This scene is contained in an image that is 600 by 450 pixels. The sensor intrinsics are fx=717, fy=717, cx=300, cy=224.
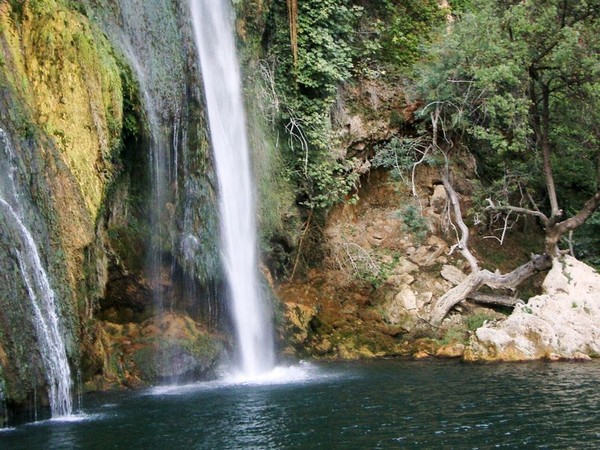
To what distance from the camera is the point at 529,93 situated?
62.6 ft

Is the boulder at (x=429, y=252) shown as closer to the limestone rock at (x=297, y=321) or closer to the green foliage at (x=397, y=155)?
the green foliage at (x=397, y=155)

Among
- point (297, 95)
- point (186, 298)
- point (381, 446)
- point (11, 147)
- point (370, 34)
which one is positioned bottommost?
point (381, 446)

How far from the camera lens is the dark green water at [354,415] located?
878cm

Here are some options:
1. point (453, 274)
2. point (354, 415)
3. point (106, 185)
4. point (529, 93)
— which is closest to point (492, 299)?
point (453, 274)

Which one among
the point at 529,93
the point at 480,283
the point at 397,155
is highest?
the point at 529,93

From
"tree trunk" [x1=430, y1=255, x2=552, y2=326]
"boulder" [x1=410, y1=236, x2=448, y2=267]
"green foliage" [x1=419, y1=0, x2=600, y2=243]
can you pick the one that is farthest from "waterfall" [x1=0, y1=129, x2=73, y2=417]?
"boulder" [x1=410, y1=236, x2=448, y2=267]

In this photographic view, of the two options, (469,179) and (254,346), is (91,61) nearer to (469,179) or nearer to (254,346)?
(254,346)

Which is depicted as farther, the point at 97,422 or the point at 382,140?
the point at 382,140

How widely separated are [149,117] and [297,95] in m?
6.11

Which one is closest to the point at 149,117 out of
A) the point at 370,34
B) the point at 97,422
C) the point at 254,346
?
the point at 254,346

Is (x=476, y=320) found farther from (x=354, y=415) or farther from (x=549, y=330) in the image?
(x=354, y=415)

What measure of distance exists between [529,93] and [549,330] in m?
→ 6.63

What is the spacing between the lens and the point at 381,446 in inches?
336

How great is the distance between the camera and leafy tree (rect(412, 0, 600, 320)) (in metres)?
17.9
